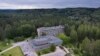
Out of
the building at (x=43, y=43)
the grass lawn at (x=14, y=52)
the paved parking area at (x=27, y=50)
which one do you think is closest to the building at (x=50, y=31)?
the paved parking area at (x=27, y=50)

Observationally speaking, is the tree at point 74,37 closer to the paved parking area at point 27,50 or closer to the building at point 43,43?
the building at point 43,43

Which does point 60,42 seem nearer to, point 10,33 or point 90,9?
point 10,33

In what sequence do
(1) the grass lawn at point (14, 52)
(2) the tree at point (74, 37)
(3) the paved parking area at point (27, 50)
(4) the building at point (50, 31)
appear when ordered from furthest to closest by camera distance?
(4) the building at point (50, 31), (2) the tree at point (74, 37), (3) the paved parking area at point (27, 50), (1) the grass lawn at point (14, 52)

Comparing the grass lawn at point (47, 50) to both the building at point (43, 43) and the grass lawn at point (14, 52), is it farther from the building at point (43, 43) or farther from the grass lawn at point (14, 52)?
the grass lawn at point (14, 52)

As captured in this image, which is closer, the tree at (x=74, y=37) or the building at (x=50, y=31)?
the tree at (x=74, y=37)

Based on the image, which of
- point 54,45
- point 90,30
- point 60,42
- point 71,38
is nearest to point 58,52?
point 54,45

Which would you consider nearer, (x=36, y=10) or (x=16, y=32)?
(x=16, y=32)

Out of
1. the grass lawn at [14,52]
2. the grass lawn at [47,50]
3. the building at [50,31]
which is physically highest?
the grass lawn at [47,50]

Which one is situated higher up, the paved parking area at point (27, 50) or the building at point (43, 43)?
the building at point (43, 43)

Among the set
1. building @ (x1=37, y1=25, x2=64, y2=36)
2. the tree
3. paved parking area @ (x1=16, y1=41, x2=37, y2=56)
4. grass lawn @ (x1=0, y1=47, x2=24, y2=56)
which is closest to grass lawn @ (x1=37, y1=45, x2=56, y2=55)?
paved parking area @ (x1=16, y1=41, x2=37, y2=56)

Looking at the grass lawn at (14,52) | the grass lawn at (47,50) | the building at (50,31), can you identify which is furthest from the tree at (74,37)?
the grass lawn at (14,52)

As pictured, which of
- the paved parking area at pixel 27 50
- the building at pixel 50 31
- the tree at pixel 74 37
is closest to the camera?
the paved parking area at pixel 27 50
